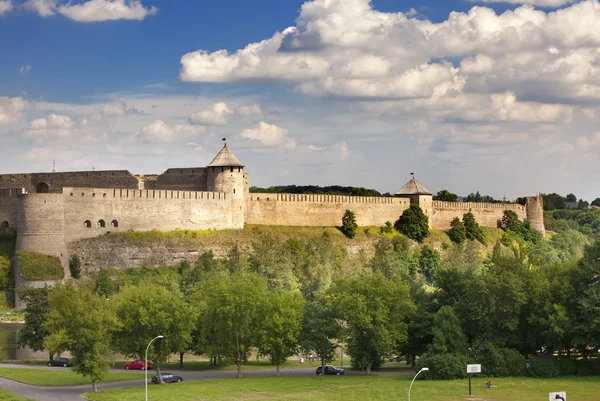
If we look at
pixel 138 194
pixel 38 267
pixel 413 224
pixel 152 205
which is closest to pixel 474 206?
pixel 413 224

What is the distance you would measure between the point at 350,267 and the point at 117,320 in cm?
3628

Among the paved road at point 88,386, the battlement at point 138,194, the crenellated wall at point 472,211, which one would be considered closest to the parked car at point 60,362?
the paved road at point 88,386

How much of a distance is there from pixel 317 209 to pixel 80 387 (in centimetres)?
4831

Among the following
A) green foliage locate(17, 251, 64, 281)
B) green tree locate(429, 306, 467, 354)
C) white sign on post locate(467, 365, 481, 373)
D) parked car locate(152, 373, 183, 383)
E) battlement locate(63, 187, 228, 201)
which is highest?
battlement locate(63, 187, 228, 201)

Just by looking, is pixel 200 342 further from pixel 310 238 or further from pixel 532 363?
pixel 310 238

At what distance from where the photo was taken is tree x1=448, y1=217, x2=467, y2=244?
105562mm

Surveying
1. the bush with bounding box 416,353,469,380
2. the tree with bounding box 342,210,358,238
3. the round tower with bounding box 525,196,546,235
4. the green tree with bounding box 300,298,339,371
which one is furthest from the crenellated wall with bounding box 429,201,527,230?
the bush with bounding box 416,353,469,380

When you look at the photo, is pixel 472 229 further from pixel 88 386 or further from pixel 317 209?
pixel 88 386

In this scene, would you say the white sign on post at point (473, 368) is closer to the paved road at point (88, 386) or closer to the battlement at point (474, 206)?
the paved road at point (88, 386)

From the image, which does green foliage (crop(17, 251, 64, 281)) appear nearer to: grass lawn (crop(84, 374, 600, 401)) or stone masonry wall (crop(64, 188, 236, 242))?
stone masonry wall (crop(64, 188, 236, 242))

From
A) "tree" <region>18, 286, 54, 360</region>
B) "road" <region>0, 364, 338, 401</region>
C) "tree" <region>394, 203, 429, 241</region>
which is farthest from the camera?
"tree" <region>394, 203, 429, 241</region>

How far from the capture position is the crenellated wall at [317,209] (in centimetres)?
8962

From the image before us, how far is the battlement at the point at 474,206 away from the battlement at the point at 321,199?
674 centimetres

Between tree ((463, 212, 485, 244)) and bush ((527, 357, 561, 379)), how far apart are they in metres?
55.6
